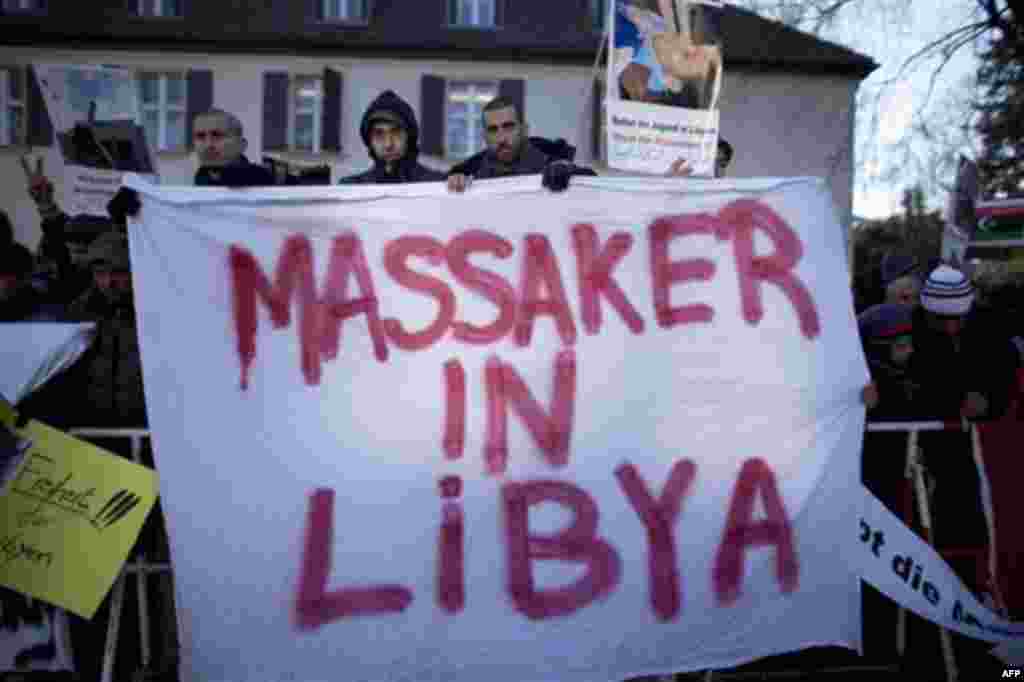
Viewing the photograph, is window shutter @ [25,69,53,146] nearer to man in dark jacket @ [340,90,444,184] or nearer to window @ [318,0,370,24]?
window @ [318,0,370,24]

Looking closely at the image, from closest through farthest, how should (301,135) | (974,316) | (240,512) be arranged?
(240,512) → (974,316) → (301,135)

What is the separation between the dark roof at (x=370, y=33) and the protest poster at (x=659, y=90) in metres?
16.4

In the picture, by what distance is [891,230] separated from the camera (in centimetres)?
3441

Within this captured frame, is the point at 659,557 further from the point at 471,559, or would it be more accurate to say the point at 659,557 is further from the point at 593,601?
the point at 471,559

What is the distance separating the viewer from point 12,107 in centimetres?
2023

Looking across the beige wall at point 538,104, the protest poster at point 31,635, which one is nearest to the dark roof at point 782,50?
the beige wall at point 538,104

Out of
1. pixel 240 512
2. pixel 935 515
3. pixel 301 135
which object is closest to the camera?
pixel 240 512

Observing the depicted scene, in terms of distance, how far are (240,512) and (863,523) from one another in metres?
2.20

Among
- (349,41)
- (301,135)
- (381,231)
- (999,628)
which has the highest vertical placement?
(349,41)

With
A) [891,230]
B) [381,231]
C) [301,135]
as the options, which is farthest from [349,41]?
[891,230]

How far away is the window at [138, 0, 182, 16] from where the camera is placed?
70.0 ft

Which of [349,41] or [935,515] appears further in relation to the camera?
[349,41]

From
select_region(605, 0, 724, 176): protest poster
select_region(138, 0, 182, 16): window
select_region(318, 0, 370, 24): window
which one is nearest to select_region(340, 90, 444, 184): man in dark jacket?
select_region(605, 0, 724, 176): protest poster

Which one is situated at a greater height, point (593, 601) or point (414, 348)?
point (414, 348)
